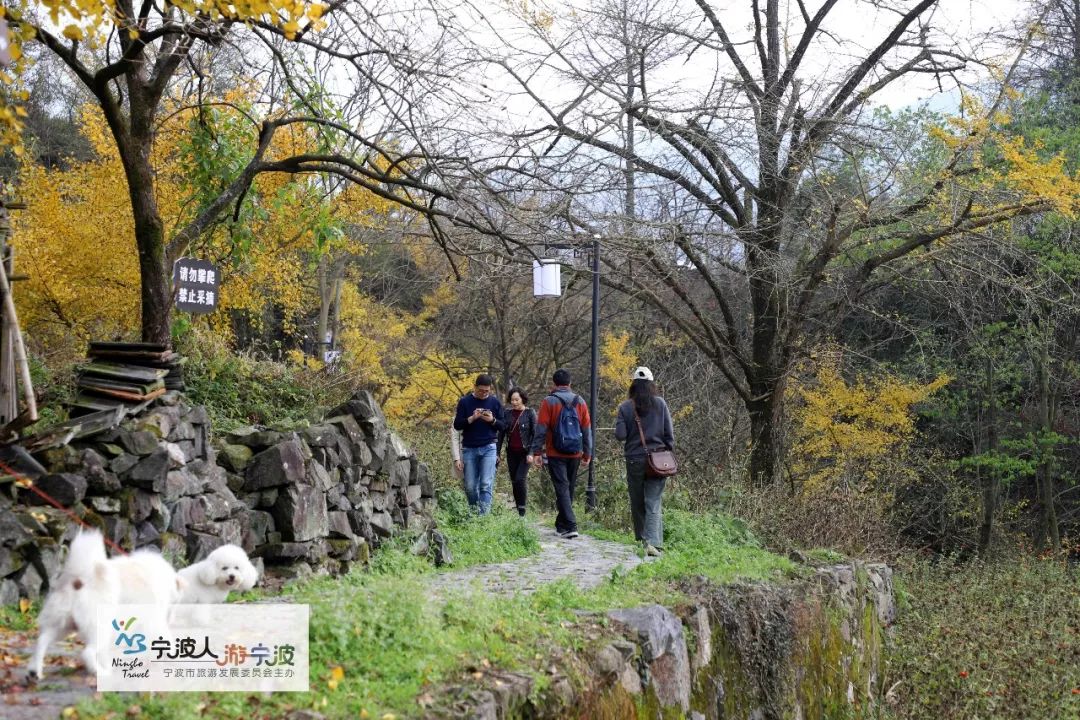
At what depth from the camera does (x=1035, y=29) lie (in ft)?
47.0

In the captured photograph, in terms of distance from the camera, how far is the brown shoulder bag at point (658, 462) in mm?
9953

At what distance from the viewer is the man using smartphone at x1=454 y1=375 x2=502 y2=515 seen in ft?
36.5

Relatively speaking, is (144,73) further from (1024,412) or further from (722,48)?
(1024,412)

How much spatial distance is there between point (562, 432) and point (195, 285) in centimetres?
392

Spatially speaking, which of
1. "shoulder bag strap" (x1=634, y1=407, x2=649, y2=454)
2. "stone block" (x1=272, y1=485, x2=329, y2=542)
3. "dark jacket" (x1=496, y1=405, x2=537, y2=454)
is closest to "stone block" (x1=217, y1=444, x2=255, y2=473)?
"stone block" (x1=272, y1=485, x2=329, y2=542)

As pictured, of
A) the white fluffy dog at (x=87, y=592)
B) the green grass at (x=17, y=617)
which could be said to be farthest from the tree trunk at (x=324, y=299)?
the white fluffy dog at (x=87, y=592)

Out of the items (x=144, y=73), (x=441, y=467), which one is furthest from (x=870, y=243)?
(x=144, y=73)

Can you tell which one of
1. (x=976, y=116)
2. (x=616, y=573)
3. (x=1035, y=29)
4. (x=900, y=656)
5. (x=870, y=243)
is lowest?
(x=900, y=656)

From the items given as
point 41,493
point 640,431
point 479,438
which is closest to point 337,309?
point 479,438

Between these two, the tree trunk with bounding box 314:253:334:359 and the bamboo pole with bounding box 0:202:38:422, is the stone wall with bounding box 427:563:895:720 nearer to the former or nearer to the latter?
the bamboo pole with bounding box 0:202:38:422

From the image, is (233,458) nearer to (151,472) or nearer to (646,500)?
(151,472)

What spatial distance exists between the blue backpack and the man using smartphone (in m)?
0.75

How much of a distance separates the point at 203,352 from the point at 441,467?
5.10 meters

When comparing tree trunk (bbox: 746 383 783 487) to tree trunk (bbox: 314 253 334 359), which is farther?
tree trunk (bbox: 314 253 334 359)
